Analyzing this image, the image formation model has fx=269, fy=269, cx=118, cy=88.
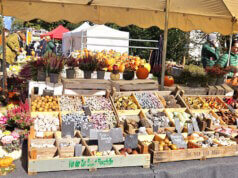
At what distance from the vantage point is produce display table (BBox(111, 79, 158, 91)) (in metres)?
4.26

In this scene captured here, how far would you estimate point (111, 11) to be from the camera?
212 inches

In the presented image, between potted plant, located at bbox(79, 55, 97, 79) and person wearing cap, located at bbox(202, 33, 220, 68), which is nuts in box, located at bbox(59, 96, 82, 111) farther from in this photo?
person wearing cap, located at bbox(202, 33, 220, 68)

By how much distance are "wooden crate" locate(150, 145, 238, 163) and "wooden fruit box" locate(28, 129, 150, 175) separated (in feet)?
0.43

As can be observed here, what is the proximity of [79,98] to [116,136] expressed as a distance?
1.25 m

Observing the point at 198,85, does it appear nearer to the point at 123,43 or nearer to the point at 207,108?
the point at 207,108

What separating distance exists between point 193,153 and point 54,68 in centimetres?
234

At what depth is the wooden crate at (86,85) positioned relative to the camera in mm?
4059

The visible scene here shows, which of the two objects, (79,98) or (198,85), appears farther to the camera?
(198,85)

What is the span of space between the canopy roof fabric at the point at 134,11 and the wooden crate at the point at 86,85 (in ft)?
4.88

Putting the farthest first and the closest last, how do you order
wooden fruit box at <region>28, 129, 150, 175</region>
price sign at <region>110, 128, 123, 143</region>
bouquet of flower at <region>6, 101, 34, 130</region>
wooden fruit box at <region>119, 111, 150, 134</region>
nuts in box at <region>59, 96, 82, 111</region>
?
nuts in box at <region>59, 96, 82, 111</region>
wooden fruit box at <region>119, 111, 150, 134</region>
bouquet of flower at <region>6, 101, 34, 130</region>
price sign at <region>110, 128, 123, 143</region>
wooden fruit box at <region>28, 129, 150, 175</region>

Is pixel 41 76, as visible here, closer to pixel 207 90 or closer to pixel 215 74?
pixel 207 90

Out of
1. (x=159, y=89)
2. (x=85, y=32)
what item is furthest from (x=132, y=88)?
(x=85, y=32)

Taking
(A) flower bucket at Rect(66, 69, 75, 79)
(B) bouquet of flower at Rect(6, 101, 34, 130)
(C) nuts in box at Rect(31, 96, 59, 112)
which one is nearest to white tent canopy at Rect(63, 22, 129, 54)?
(A) flower bucket at Rect(66, 69, 75, 79)

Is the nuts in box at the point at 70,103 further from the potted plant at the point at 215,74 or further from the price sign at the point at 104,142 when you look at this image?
the potted plant at the point at 215,74
